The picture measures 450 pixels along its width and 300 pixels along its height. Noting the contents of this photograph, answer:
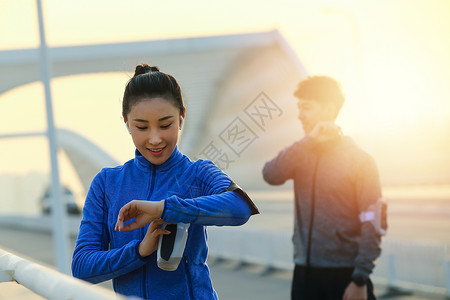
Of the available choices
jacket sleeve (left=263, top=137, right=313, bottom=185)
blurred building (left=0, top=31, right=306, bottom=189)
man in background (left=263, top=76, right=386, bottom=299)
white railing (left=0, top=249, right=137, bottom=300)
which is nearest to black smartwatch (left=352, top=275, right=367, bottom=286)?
man in background (left=263, top=76, right=386, bottom=299)

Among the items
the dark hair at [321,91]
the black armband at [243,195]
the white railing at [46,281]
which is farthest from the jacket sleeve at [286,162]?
the white railing at [46,281]

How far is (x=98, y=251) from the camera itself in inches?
79.7

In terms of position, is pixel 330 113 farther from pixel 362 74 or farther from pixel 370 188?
pixel 362 74

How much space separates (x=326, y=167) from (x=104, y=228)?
1.70m

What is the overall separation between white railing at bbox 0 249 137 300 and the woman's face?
1.45 feet

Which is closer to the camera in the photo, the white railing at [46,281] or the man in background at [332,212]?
the white railing at [46,281]

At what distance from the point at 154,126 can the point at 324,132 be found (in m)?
1.75

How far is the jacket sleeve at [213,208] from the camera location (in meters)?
1.79

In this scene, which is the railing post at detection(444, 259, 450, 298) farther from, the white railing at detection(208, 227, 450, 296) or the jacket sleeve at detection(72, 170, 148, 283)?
the jacket sleeve at detection(72, 170, 148, 283)

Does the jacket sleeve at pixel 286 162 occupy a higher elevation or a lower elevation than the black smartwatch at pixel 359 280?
higher

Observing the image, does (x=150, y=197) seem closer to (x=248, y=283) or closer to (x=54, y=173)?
(x=248, y=283)

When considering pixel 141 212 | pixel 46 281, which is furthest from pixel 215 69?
pixel 46 281

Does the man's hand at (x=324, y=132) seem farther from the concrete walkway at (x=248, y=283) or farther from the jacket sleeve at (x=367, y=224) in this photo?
the concrete walkway at (x=248, y=283)

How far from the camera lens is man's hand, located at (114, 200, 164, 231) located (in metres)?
1.76
